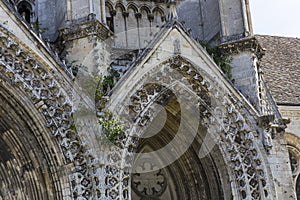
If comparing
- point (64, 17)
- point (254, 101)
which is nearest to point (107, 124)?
point (64, 17)

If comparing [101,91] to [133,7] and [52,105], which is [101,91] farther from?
[133,7]

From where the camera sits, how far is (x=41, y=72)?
12.6 m

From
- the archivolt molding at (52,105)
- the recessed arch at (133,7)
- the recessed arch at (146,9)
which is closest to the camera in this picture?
the archivolt molding at (52,105)

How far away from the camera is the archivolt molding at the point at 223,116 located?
1373 centimetres

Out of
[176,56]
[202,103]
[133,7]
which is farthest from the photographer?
[133,7]

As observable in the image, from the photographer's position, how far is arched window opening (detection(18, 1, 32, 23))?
14.9 metres

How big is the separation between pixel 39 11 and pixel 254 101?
17.3 ft

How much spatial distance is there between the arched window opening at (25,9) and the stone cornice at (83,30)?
1.72m

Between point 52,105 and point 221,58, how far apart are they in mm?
4477

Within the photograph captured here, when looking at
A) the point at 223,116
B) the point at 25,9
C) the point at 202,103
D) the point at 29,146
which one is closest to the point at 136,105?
the point at 202,103

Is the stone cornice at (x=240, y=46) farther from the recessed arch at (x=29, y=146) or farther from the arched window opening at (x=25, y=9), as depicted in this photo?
the recessed arch at (x=29, y=146)

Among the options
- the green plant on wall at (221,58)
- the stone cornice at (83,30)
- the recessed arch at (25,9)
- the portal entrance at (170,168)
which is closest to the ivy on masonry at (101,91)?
the stone cornice at (83,30)

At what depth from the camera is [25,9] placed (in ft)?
49.2

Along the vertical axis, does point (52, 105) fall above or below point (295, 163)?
above
